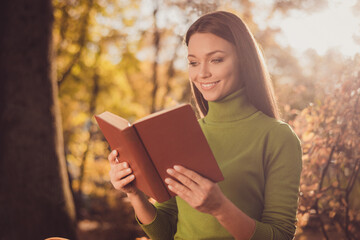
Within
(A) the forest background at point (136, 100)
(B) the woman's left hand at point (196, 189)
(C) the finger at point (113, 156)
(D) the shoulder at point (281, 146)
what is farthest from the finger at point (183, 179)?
(A) the forest background at point (136, 100)

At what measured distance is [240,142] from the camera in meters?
1.92

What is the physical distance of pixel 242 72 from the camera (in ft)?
6.33

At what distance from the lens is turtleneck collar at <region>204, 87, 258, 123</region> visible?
6.43ft

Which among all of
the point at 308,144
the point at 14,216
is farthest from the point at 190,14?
the point at 14,216

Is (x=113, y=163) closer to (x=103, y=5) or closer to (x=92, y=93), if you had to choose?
(x=103, y=5)

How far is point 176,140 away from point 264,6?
5495mm

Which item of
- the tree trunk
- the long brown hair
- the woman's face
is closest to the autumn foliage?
the long brown hair

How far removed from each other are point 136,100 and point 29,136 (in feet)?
35.9

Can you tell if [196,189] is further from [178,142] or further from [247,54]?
[247,54]

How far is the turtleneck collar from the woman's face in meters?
0.03

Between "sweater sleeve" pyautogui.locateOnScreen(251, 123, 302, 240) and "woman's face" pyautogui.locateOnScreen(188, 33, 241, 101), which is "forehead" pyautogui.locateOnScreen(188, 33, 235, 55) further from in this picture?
"sweater sleeve" pyautogui.locateOnScreen(251, 123, 302, 240)

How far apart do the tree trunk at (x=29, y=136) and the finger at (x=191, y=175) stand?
12.0ft

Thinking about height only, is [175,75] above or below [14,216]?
above

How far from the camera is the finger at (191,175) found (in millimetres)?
1531
